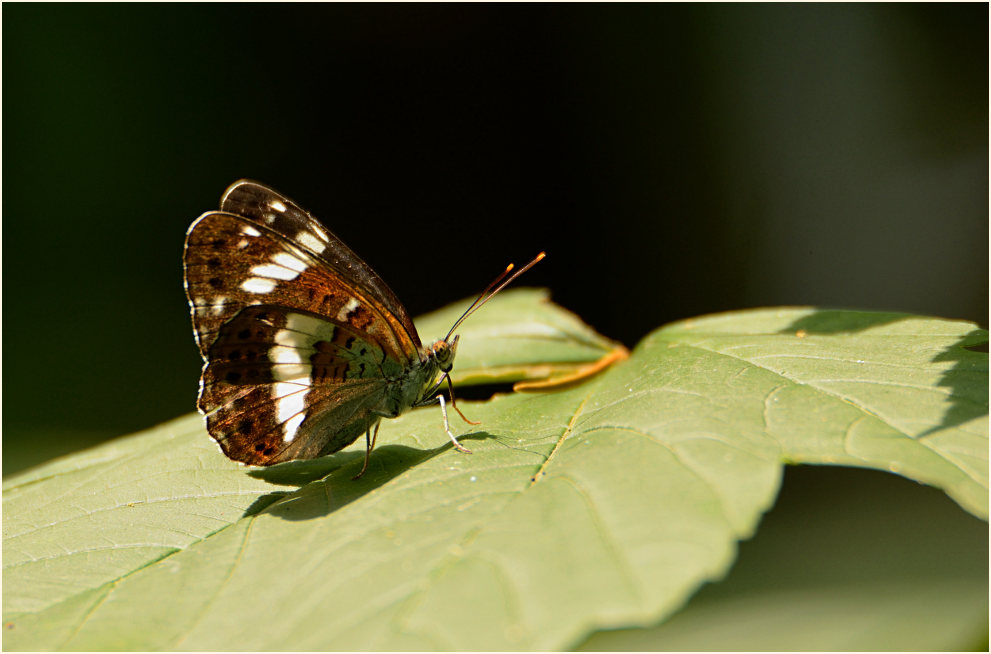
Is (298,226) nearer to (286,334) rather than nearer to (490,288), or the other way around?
(286,334)

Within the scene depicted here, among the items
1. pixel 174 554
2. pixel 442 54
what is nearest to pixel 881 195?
pixel 442 54

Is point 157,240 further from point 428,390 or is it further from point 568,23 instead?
point 428,390

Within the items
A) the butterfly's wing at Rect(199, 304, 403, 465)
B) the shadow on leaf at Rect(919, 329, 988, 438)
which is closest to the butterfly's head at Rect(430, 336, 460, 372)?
the butterfly's wing at Rect(199, 304, 403, 465)

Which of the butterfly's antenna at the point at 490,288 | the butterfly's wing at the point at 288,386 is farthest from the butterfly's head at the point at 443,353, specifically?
the butterfly's wing at the point at 288,386

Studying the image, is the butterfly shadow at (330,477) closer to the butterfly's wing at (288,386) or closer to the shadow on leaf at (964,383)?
the butterfly's wing at (288,386)

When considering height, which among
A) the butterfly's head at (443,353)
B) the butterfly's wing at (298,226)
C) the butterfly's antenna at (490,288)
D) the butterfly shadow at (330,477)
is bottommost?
the butterfly shadow at (330,477)

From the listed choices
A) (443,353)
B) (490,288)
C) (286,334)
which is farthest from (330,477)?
(490,288)
